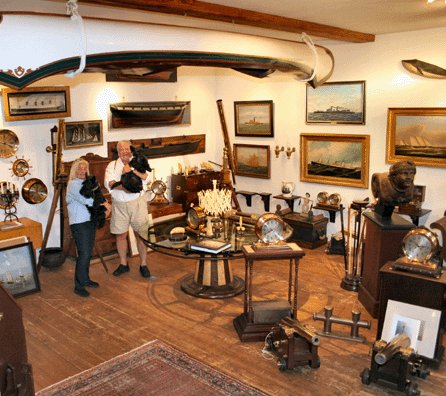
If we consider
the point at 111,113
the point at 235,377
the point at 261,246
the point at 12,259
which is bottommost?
the point at 235,377

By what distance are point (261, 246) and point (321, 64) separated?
1862mm

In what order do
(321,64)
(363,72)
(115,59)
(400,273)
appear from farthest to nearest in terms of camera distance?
1. (363,72)
2. (400,273)
3. (321,64)
4. (115,59)

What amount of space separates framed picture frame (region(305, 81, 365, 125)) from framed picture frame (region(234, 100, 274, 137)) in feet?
2.75

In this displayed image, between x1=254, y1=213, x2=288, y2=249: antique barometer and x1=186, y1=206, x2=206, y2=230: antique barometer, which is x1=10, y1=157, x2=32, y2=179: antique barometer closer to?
x1=186, y1=206, x2=206, y2=230: antique barometer

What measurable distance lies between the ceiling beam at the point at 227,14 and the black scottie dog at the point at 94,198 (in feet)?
7.31

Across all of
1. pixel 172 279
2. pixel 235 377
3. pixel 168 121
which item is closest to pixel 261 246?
pixel 235 377

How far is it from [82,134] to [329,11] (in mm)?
4249

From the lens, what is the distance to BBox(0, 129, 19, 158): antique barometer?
255 inches

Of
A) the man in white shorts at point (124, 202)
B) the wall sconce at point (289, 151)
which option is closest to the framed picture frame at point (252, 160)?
the wall sconce at point (289, 151)

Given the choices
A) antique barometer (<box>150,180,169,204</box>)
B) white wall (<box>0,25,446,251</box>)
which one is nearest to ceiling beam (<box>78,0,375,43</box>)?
white wall (<box>0,25,446,251</box>)

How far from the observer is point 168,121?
8.66 m

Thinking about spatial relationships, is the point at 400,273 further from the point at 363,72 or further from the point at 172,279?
the point at 363,72

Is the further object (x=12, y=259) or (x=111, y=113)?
(x=111, y=113)

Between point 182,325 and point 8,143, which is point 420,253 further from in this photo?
point 8,143
